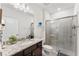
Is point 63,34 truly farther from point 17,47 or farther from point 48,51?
point 17,47

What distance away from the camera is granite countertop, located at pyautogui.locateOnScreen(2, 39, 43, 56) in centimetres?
120

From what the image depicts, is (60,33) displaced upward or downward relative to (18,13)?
downward

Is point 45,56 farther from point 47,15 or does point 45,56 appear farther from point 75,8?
point 75,8

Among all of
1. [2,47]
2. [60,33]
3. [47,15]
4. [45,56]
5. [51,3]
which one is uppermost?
[51,3]

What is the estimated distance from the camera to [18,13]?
134 centimetres

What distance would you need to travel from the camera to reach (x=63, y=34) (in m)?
1.35

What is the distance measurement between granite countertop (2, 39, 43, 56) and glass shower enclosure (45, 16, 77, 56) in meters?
0.19

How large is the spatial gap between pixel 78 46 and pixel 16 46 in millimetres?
784

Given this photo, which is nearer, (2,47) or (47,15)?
(2,47)

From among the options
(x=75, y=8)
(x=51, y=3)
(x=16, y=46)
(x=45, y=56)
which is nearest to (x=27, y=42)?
(x=16, y=46)

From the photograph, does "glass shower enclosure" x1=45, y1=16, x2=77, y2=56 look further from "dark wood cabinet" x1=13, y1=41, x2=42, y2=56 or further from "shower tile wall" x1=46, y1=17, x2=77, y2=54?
"dark wood cabinet" x1=13, y1=41, x2=42, y2=56

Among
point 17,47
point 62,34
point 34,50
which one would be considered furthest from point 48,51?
point 17,47

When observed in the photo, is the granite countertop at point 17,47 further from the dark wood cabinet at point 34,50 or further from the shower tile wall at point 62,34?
the shower tile wall at point 62,34

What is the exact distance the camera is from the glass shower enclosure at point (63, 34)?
1313 mm
